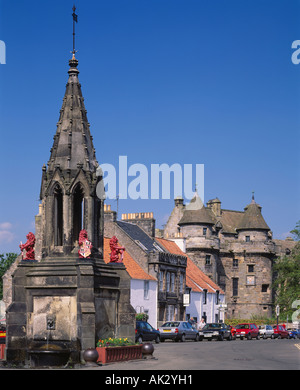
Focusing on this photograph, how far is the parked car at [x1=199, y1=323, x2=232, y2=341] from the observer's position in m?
53.8

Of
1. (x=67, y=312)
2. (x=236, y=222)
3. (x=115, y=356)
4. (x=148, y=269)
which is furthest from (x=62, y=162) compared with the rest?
(x=236, y=222)

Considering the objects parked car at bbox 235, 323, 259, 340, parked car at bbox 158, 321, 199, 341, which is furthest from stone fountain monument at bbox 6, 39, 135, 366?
parked car at bbox 235, 323, 259, 340

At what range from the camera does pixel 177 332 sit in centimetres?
4956

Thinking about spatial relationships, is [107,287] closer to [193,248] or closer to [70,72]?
[70,72]

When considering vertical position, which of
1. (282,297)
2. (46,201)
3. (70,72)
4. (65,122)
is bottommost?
(282,297)

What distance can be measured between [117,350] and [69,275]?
Answer: 2.90m

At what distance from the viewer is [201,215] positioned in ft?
305

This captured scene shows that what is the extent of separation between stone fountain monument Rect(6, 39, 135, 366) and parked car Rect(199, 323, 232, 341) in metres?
28.5

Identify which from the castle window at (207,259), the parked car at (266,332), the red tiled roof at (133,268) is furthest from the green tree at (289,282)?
the red tiled roof at (133,268)

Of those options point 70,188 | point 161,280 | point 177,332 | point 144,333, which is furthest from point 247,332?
point 70,188

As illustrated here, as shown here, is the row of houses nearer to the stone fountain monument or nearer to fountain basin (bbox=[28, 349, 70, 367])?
the stone fountain monument

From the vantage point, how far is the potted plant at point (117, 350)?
77.8 ft
